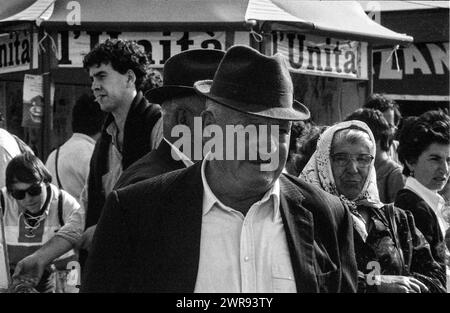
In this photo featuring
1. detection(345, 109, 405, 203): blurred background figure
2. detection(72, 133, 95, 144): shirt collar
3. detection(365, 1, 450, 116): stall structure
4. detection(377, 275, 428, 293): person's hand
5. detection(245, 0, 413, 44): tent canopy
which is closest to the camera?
detection(377, 275, 428, 293): person's hand

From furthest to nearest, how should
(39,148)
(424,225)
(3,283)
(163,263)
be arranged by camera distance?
(39,148) < (3,283) < (424,225) < (163,263)

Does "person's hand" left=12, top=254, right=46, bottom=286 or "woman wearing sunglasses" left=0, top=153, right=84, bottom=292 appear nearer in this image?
"person's hand" left=12, top=254, right=46, bottom=286

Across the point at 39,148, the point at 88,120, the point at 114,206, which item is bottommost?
the point at 114,206

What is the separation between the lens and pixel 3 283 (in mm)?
5262

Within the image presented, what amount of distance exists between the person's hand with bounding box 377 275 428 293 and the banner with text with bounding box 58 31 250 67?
19.3 ft

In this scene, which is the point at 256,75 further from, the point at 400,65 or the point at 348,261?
the point at 400,65

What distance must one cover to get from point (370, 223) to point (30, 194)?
2.29m

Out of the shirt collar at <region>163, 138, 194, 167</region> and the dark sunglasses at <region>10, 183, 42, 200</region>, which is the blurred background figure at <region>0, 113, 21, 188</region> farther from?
the shirt collar at <region>163, 138, 194, 167</region>

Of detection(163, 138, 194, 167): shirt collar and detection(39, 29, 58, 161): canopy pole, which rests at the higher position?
detection(39, 29, 58, 161): canopy pole

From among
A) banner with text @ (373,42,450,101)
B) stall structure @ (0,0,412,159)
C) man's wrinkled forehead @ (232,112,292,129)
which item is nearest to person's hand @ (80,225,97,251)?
man's wrinkled forehead @ (232,112,292,129)

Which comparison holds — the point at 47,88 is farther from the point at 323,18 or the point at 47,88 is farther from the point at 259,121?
the point at 259,121

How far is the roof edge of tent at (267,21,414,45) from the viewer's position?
386 inches
